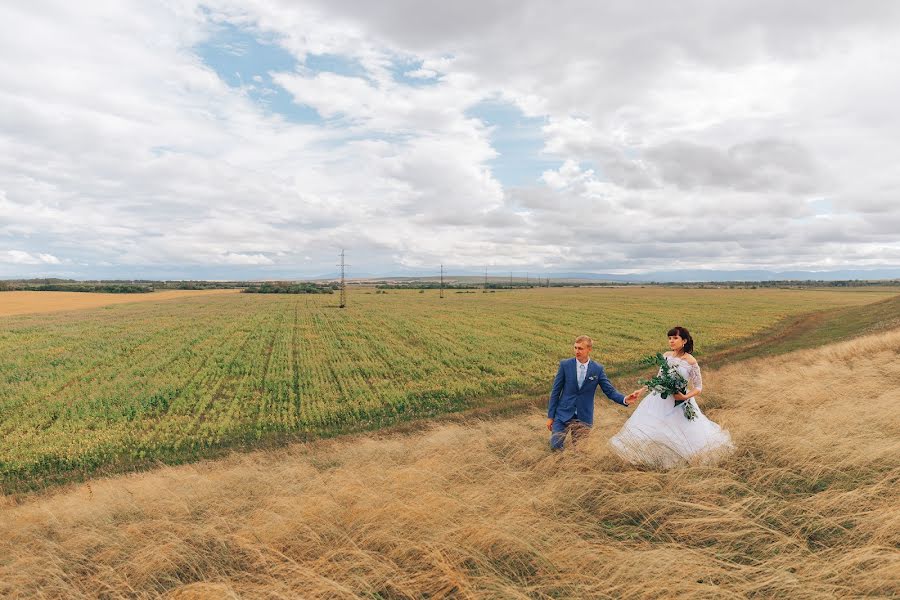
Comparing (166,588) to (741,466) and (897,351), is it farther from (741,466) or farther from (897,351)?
(897,351)

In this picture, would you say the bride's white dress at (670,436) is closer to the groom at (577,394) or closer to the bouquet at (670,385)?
the bouquet at (670,385)

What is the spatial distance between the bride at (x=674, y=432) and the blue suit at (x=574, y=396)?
35.7 inches

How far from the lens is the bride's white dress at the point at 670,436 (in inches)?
247

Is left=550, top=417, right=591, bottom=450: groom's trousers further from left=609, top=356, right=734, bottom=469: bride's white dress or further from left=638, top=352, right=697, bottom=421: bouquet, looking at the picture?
left=638, top=352, right=697, bottom=421: bouquet

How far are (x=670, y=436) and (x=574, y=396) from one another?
1.69m

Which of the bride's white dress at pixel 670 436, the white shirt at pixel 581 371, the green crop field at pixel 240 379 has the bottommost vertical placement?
the green crop field at pixel 240 379

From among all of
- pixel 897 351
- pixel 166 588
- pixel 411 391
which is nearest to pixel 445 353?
pixel 411 391

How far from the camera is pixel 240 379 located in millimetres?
23344

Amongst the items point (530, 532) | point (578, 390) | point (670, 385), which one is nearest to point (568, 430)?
point (578, 390)

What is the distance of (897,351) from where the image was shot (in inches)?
657

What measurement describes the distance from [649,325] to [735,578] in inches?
1823

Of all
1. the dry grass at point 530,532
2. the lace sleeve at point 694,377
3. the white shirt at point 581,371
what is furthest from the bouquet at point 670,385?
the white shirt at point 581,371

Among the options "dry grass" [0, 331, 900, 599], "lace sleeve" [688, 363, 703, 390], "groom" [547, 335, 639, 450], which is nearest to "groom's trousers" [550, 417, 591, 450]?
"groom" [547, 335, 639, 450]

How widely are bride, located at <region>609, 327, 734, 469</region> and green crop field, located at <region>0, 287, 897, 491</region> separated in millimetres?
11415
